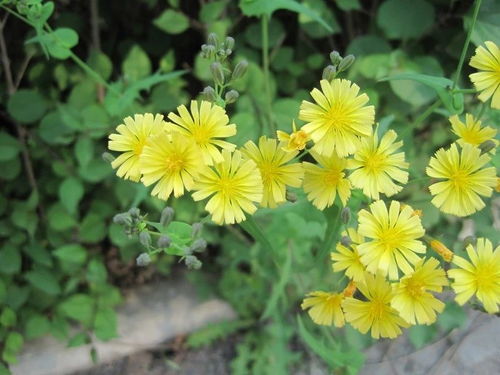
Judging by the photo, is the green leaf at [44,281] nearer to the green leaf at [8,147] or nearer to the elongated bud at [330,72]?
the green leaf at [8,147]

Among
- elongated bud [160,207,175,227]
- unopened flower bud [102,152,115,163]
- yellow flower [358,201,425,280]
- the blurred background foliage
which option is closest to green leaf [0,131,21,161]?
the blurred background foliage

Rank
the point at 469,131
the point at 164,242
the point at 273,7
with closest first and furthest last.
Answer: the point at 164,242 < the point at 469,131 < the point at 273,7

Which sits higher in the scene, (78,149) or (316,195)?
(78,149)

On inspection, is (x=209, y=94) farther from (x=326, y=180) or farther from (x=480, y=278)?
(x=480, y=278)

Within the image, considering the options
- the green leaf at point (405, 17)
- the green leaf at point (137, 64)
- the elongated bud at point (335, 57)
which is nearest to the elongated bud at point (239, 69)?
the elongated bud at point (335, 57)

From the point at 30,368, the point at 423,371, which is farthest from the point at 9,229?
the point at 423,371

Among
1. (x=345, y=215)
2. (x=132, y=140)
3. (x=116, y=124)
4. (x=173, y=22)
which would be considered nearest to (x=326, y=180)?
(x=345, y=215)

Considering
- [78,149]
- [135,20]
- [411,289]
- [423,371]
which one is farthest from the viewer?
[135,20]

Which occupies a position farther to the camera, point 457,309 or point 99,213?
point 99,213

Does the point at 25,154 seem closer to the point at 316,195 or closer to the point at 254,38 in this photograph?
the point at 254,38
